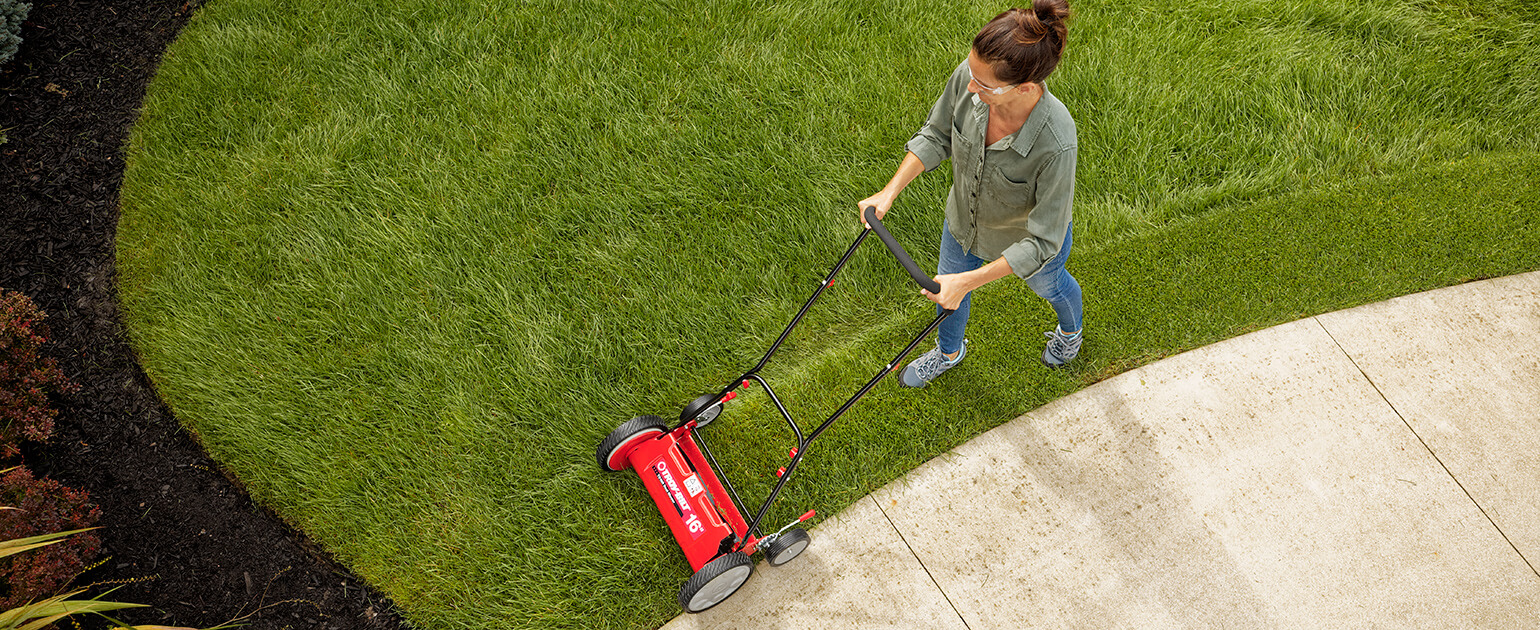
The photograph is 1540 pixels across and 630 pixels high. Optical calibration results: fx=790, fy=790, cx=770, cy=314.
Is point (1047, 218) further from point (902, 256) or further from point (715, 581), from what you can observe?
point (715, 581)

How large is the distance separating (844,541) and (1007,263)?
4.83ft

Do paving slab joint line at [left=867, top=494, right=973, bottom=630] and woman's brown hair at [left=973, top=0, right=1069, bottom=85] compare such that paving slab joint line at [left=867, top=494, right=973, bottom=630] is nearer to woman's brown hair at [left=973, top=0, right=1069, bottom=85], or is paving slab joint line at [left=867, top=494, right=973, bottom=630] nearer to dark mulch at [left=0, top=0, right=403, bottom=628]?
woman's brown hair at [left=973, top=0, right=1069, bottom=85]

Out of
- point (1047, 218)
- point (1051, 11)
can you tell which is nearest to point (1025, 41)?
point (1051, 11)

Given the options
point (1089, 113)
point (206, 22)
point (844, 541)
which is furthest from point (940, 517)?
point (206, 22)

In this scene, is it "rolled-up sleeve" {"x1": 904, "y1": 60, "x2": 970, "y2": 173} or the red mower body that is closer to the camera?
"rolled-up sleeve" {"x1": 904, "y1": 60, "x2": 970, "y2": 173}

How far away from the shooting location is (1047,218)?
93.8 inches

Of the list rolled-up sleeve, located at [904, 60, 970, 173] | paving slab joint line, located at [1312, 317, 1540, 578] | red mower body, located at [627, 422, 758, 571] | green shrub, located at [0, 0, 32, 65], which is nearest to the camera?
rolled-up sleeve, located at [904, 60, 970, 173]

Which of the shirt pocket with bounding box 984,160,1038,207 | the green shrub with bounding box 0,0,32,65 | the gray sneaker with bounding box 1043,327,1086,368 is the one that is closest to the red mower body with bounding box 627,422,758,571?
the shirt pocket with bounding box 984,160,1038,207

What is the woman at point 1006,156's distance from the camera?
208cm

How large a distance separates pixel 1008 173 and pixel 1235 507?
196 centimetres

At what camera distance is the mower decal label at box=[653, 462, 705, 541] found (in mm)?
3023

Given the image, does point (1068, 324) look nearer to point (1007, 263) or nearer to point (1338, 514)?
point (1007, 263)

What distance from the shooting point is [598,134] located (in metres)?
4.49

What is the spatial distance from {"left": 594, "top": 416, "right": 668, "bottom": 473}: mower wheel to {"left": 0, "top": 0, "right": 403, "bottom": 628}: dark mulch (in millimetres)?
1078
